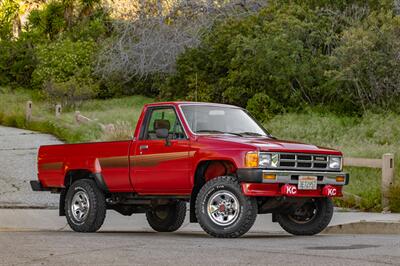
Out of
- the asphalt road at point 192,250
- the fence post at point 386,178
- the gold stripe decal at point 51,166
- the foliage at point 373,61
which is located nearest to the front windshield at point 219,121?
the asphalt road at point 192,250

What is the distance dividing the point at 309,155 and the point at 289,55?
23.6 metres

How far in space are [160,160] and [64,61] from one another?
40.6 meters

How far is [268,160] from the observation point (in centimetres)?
1247

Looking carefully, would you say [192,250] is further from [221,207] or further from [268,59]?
[268,59]

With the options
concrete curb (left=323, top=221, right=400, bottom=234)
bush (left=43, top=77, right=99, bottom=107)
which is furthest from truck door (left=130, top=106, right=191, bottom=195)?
bush (left=43, top=77, right=99, bottom=107)

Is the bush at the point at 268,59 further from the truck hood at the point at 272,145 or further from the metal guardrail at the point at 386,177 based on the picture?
the truck hood at the point at 272,145

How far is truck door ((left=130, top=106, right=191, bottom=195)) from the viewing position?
1323 cm

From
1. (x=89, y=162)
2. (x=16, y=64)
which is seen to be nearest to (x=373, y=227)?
(x=89, y=162)

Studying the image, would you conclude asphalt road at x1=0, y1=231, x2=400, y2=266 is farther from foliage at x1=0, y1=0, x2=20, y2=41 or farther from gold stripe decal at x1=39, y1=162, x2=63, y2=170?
foliage at x1=0, y1=0, x2=20, y2=41

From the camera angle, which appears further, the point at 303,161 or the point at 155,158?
the point at 155,158

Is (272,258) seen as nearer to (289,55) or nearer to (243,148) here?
(243,148)

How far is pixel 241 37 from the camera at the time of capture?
38906 millimetres

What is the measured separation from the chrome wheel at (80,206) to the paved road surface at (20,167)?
3.82 m

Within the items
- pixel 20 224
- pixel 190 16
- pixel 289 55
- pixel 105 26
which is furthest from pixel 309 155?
pixel 105 26
